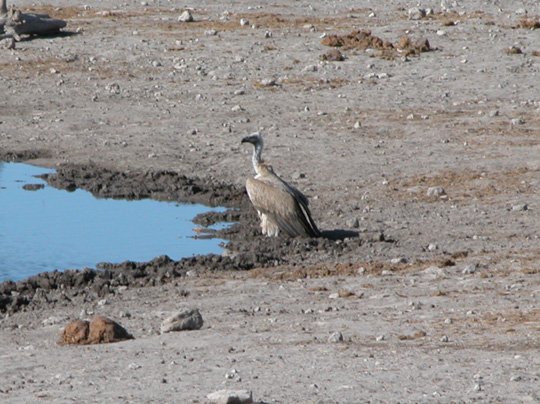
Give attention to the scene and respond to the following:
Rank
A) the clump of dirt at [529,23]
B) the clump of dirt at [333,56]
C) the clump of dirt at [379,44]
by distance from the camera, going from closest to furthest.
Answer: the clump of dirt at [333,56], the clump of dirt at [379,44], the clump of dirt at [529,23]

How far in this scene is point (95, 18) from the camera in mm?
30641

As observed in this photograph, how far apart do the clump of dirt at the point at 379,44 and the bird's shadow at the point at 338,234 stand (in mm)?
9996

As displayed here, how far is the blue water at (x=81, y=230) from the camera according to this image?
1560 centimetres

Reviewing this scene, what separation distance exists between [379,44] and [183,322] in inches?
605

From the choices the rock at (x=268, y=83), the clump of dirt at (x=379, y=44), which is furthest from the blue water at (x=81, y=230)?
the clump of dirt at (x=379, y=44)

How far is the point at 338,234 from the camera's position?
15508 millimetres

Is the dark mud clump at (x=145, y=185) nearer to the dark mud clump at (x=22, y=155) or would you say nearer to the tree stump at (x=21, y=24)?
the dark mud clump at (x=22, y=155)

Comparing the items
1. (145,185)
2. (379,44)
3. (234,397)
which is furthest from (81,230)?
(379,44)

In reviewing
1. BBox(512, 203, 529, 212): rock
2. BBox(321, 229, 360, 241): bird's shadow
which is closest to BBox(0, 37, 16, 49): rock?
BBox(321, 229, 360, 241): bird's shadow

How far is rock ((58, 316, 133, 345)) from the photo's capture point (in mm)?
10953

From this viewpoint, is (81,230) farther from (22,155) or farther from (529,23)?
(529,23)

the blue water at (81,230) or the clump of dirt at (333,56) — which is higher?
the clump of dirt at (333,56)

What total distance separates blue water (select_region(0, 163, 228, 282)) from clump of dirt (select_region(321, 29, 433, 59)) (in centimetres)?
816

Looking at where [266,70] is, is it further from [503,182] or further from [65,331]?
[65,331]
